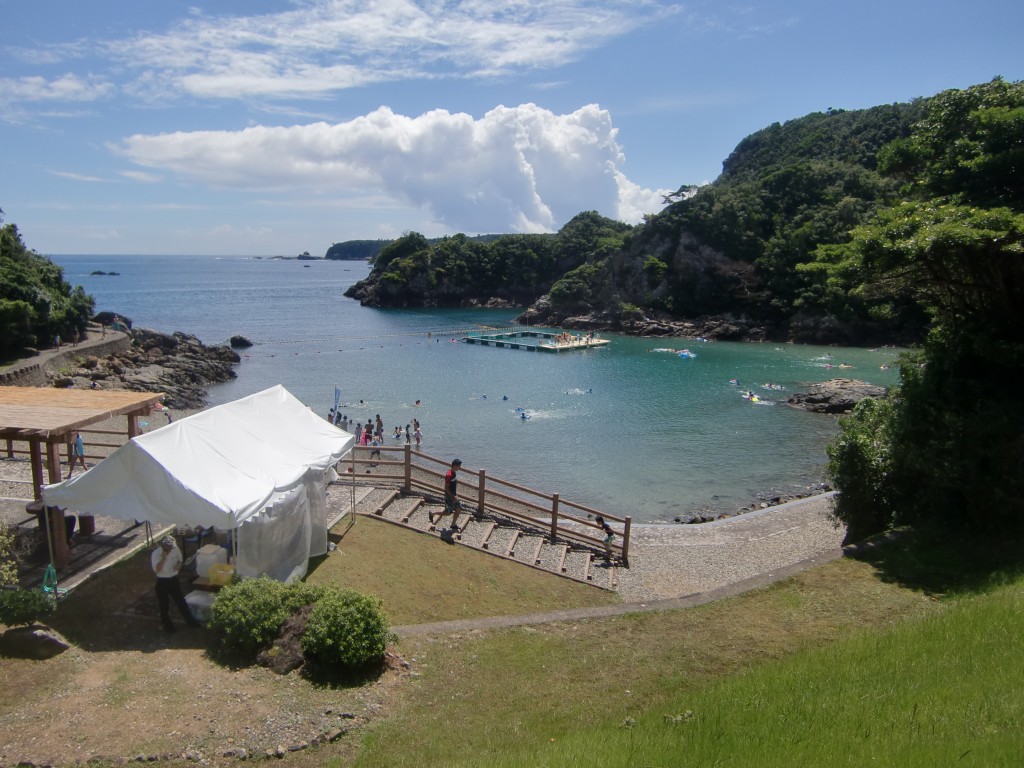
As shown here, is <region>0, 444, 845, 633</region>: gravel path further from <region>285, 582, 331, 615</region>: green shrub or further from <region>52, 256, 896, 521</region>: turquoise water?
<region>285, 582, 331, 615</region>: green shrub

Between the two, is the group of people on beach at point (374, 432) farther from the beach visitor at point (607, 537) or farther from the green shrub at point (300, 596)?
the green shrub at point (300, 596)

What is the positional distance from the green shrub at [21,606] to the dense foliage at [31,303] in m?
36.6

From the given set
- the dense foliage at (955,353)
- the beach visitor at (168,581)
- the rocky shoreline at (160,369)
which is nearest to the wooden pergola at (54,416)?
the beach visitor at (168,581)

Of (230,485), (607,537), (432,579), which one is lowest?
(607,537)

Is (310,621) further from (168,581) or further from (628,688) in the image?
(628,688)

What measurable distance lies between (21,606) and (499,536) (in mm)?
9236

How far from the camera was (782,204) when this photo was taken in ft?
292

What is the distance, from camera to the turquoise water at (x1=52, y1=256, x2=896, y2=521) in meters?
27.4

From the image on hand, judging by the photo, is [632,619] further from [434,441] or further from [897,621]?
[434,441]

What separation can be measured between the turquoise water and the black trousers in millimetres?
15691

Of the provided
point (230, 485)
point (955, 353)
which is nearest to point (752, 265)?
point (955, 353)

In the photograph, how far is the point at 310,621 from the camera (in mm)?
8594

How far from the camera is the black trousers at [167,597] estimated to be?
31.3 ft

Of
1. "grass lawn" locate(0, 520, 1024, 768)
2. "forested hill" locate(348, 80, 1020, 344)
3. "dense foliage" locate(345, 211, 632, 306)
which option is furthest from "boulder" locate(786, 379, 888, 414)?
"dense foliage" locate(345, 211, 632, 306)
